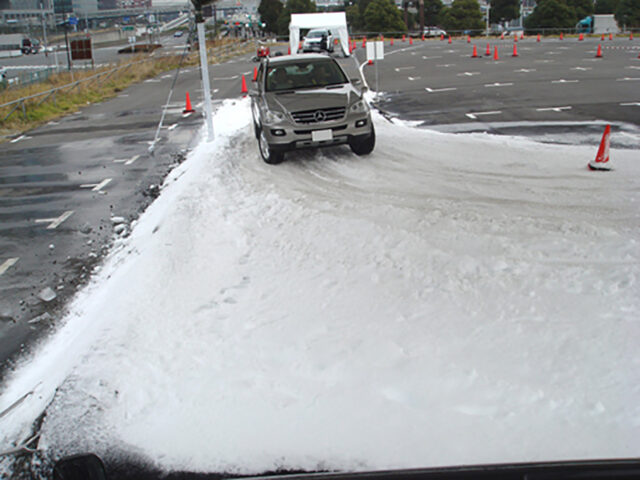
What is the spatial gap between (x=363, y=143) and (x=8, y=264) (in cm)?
604

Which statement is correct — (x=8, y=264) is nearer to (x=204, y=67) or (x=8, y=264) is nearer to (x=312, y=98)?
(x=312, y=98)

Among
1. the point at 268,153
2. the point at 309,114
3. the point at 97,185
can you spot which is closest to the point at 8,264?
the point at 97,185

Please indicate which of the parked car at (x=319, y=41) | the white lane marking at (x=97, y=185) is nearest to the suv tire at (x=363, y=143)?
the white lane marking at (x=97, y=185)

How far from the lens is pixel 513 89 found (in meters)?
20.8

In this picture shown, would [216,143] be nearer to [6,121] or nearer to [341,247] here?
[341,247]

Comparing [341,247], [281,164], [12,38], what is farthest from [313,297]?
[12,38]

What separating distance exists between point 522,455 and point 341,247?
3.47 m

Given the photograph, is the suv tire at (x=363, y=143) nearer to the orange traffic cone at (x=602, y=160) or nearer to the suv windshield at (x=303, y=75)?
the suv windshield at (x=303, y=75)

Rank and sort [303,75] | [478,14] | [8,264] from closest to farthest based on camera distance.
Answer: [8,264] < [303,75] < [478,14]

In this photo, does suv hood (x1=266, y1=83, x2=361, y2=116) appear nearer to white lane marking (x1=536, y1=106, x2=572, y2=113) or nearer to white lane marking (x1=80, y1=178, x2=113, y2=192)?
white lane marking (x1=80, y1=178, x2=113, y2=192)

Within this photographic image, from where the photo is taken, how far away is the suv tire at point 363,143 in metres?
10.5

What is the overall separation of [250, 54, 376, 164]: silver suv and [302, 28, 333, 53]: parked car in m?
28.8

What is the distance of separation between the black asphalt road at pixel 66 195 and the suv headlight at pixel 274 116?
8.22 feet

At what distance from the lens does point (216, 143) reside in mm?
13297
